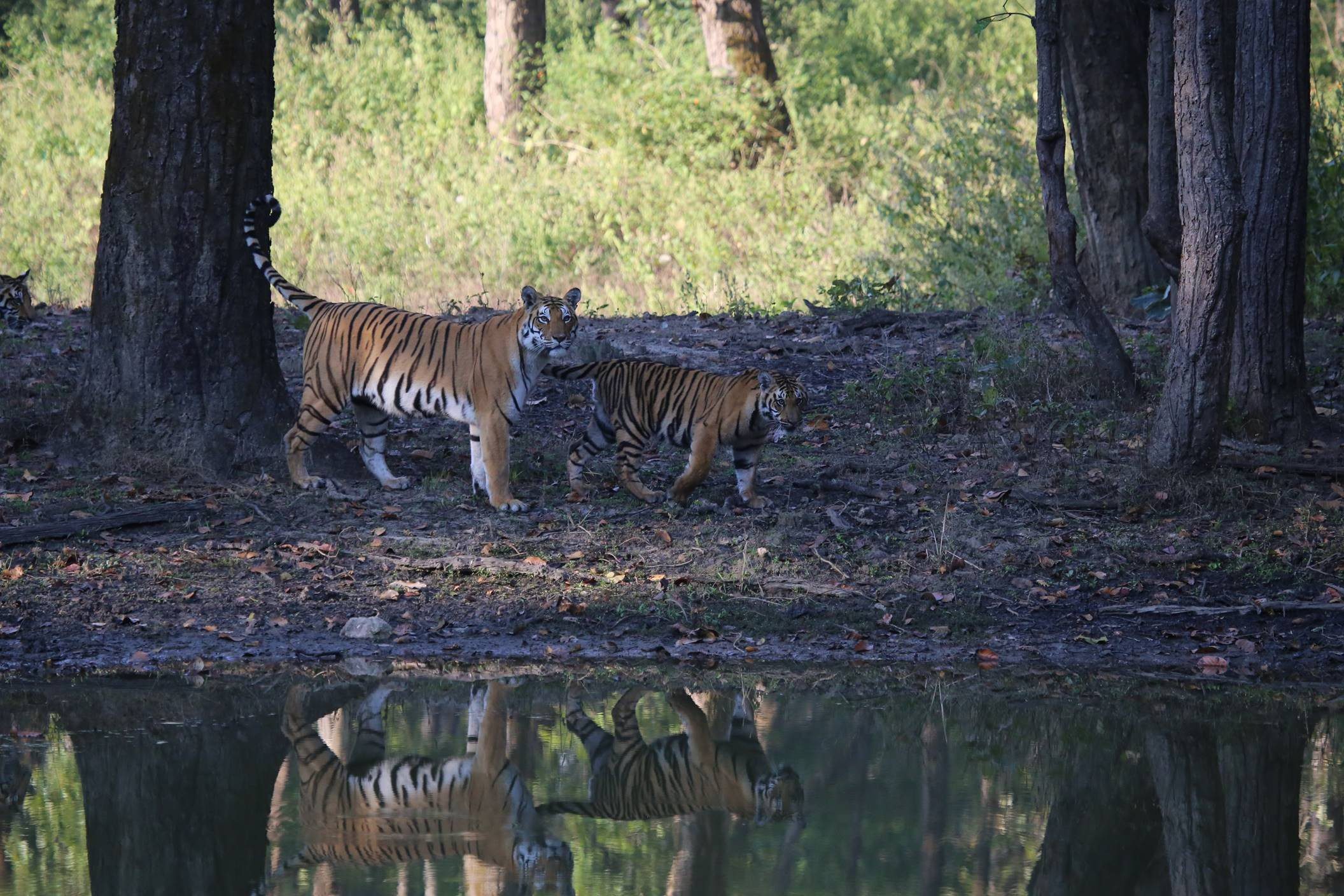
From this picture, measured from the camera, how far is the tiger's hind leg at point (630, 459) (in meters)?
8.02

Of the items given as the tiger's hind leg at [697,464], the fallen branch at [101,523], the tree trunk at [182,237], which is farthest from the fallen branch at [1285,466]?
the fallen branch at [101,523]

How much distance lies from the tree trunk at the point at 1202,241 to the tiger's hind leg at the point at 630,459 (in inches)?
107

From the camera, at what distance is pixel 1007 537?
24.0ft

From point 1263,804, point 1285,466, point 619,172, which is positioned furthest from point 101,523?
point 619,172

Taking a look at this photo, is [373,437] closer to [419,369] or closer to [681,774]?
[419,369]

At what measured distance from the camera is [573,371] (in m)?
8.38

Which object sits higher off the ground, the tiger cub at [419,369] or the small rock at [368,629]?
the tiger cub at [419,369]

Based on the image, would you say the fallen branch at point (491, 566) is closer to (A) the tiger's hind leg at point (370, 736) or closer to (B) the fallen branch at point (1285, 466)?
(A) the tiger's hind leg at point (370, 736)

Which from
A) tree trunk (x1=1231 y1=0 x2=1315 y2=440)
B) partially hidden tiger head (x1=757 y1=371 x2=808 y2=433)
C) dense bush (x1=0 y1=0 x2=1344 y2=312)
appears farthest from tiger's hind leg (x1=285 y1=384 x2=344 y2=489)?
dense bush (x1=0 y1=0 x2=1344 y2=312)

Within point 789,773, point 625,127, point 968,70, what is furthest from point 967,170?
point 789,773

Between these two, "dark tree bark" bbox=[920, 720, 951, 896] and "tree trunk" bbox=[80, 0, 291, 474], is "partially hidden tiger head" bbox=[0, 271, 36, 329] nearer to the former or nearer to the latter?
"tree trunk" bbox=[80, 0, 291, 474]

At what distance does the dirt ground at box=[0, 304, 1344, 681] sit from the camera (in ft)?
20.5

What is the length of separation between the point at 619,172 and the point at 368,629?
1187 cm

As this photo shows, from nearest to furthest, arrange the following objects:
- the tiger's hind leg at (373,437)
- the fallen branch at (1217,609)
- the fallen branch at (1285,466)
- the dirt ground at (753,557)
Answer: the dirt ground at (753,557), the fallen branch at (1217,609), the fallen branch at (1285,466), the tiger's hind leg at (373,437)
